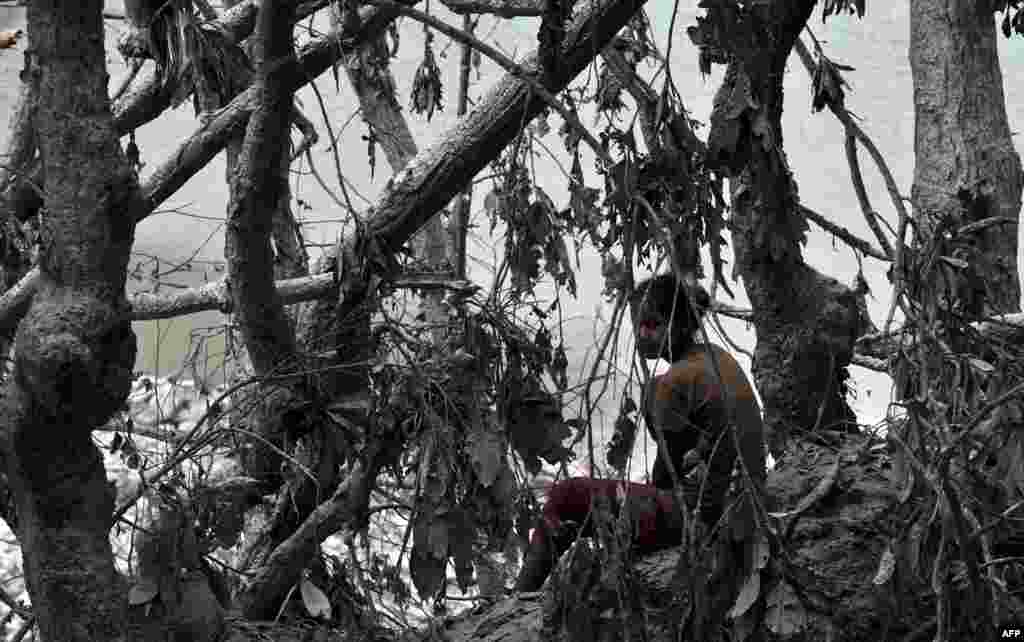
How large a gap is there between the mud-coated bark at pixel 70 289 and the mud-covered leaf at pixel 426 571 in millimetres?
825

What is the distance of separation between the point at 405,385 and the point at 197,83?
1.57 metres

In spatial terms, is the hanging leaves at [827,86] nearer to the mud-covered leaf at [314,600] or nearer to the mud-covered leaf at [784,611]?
the mud-covered leaf at [784,611]

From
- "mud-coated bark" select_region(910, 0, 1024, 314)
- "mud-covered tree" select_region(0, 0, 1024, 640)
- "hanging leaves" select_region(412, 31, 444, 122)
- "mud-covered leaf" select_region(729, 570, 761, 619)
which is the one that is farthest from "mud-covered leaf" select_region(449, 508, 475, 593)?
"hanging leaves" select_region(412, 31, 444, 122)

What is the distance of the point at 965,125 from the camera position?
627 cm

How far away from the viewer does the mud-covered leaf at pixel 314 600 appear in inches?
169

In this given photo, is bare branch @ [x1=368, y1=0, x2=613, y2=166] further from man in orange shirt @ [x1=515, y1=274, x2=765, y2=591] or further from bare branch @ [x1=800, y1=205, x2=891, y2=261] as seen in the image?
bare branch @ [x1=800, y1=205, x2=891, y2=261]

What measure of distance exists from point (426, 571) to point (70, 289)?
3.64 ft

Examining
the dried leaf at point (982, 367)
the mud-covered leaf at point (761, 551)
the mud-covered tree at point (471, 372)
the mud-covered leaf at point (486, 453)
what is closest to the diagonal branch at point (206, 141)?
the mud-covered tree at point (471, 372)

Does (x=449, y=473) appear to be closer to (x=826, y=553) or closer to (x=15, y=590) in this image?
(x=826, y=553)

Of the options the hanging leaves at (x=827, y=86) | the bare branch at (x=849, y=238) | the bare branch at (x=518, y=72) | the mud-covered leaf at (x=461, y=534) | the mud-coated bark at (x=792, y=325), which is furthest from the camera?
the bare branch at (x=849, y=238)

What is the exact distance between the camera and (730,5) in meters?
3.38

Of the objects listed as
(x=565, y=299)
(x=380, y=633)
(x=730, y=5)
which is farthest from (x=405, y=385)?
(x=565, y=299)

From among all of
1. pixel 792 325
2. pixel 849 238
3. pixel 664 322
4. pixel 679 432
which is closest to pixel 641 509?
pixel 679 432

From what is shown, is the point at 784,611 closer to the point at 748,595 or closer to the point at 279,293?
the point at 748,595
